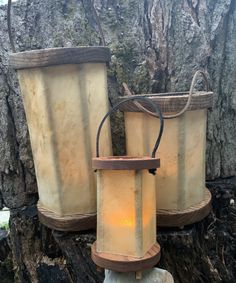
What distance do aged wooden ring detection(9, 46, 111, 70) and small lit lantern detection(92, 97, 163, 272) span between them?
253mm

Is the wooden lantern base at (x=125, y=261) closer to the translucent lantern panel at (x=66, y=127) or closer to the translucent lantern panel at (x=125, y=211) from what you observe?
the translucent lantern panel at (x=125, y=211)

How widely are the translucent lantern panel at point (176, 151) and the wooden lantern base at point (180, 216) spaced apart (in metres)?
0.02

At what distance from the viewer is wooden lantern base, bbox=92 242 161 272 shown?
1145 millimetres

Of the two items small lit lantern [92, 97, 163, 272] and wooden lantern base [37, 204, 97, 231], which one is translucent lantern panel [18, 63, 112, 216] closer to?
wooden lantern base [37, 204, 97, 231]

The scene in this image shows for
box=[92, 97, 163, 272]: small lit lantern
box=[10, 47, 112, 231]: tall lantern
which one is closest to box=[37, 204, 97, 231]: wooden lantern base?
box=[10, 47, 112, 231]: tall lantern

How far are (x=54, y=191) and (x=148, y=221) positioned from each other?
15.1 inches

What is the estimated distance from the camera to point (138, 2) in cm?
158

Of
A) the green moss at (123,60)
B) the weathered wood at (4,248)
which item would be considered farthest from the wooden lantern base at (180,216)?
the weathered wood at (4,248)

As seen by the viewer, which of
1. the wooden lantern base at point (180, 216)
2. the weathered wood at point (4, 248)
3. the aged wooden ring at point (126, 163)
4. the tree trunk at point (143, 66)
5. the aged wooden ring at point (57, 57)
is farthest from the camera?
the weathered wood at point (4, 248)

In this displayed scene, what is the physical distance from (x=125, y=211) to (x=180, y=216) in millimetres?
305

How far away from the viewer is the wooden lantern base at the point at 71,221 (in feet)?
4.47

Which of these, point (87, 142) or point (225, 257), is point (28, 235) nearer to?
point (87, 142)

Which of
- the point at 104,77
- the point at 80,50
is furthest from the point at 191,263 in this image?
the point at 80,50

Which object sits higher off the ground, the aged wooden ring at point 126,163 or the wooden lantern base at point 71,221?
the aged wooden ring at point 126,163
